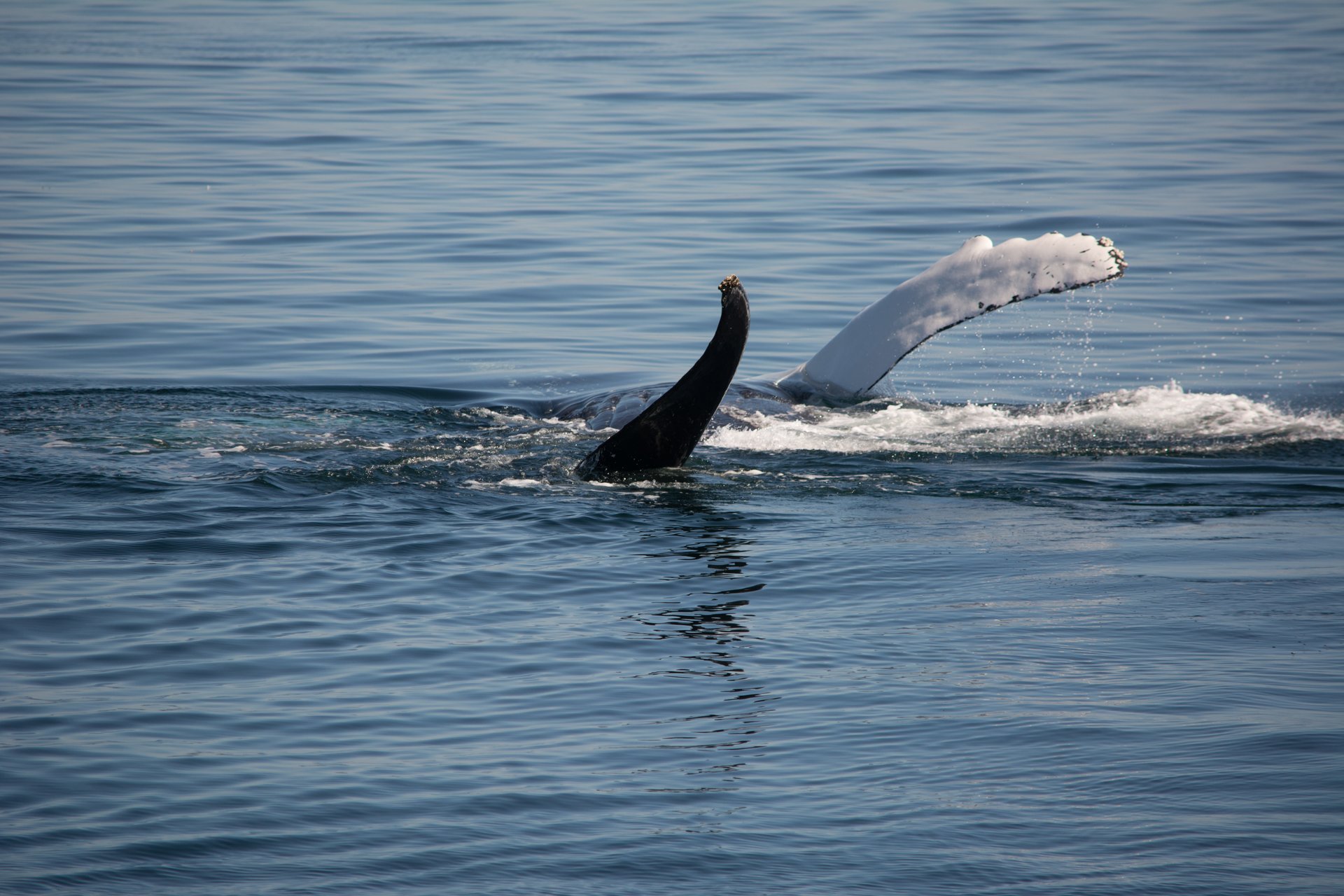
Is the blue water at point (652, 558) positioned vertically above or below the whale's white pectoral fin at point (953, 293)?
below

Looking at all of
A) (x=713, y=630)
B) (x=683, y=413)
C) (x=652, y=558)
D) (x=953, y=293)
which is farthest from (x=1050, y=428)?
(x=713, y=630)


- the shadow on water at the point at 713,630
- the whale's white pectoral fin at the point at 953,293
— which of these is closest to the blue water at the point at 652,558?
the shadow on water at the point at 713,630

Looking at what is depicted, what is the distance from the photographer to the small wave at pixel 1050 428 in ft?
30.4

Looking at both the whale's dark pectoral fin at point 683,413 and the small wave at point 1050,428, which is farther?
the small wave at point 1050,428

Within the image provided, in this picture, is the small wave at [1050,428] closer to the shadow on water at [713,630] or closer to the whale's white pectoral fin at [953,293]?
the whale's white pectoral fin at [953,293]

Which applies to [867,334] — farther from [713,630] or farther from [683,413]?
[713,630]

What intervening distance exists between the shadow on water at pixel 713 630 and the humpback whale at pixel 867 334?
1.29 feet

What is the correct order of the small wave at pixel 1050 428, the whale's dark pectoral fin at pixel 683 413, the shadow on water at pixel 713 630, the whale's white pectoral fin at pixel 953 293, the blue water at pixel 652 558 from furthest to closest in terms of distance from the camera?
1. the small wave at pixel 1050 428
2. the whale's white pectoral fin at pixel 953 293
3. the whale's dark pectoral fin at pixel 683 413
4. the shadow on water at pixel 713 630
5. the blue water at pixel 652 558

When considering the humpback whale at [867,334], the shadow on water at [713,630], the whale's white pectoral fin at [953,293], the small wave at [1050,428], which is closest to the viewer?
the shadow on water at [713,630]

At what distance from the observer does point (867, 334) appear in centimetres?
977

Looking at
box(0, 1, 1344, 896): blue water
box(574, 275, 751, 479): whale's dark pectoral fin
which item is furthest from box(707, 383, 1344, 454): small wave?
box(574, 275, 751, 479): whale's dark pectoral fin

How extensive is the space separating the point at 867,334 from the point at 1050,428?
120 centimetres

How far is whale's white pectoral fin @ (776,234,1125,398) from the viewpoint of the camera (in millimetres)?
8852

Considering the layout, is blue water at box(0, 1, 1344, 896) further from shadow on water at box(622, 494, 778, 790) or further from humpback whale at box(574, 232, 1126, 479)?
humpback whale at box(574, 232, 1126, 479)
